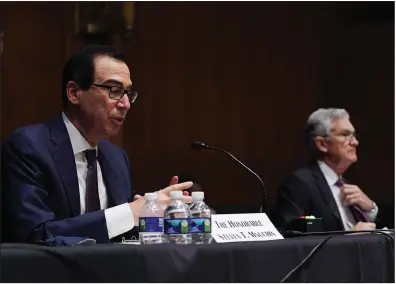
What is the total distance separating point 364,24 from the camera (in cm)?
615

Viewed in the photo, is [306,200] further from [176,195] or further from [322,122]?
[176,195]

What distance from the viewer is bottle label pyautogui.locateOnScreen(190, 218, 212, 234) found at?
2.01 meters

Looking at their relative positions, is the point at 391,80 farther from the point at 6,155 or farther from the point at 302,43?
the point at 6,155

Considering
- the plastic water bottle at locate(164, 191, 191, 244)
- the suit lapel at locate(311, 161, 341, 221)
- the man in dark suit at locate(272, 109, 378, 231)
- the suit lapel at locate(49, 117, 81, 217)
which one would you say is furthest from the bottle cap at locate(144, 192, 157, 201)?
the suit lapel at locate(311, 161, 341, 221)

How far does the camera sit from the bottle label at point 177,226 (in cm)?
199

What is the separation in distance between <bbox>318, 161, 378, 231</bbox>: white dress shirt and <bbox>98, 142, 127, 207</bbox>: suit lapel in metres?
1.49

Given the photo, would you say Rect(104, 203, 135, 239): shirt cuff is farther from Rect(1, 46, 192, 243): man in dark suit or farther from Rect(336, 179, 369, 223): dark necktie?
Rect(336, 179, 369, 223): dark necktie

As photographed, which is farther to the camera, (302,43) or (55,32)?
(302,43)

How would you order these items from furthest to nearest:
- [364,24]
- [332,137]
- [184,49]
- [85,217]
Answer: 1. [364,24]
2. [184,49]
3. [332,137]
4. [85,217]

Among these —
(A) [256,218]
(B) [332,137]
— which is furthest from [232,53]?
(A) [256,218]

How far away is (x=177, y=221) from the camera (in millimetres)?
1994

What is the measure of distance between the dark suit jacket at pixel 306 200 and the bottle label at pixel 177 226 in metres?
1.71

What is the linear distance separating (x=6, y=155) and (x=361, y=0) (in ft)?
14.1

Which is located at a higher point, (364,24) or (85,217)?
(364,24)
